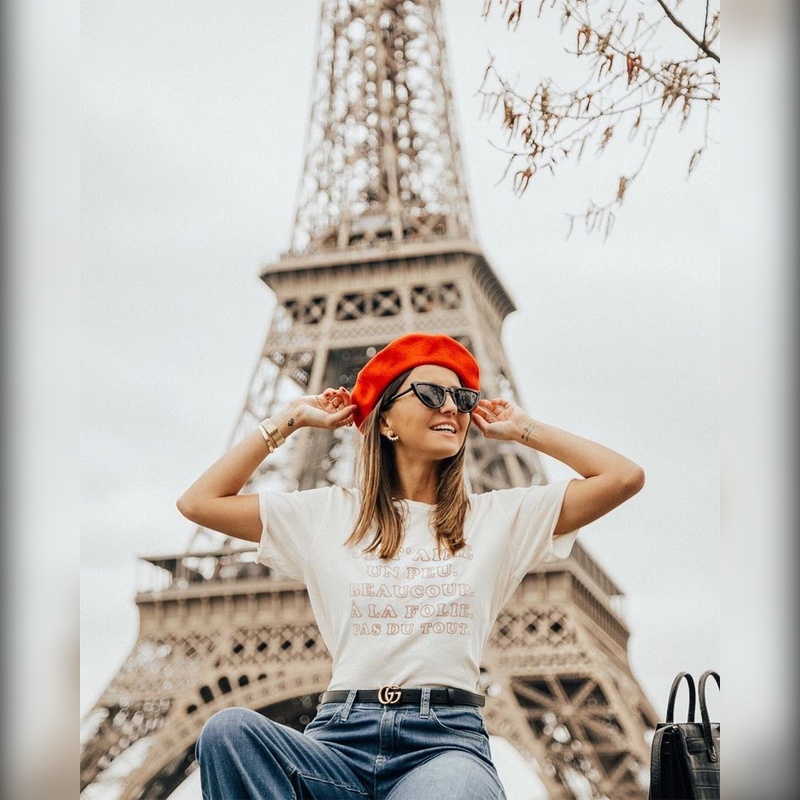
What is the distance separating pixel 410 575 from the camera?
2771 mm

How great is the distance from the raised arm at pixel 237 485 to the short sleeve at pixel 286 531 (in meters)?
0.03

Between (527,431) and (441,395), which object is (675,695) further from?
(441,395)

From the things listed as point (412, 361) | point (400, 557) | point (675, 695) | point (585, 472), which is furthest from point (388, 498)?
point (675, 695)

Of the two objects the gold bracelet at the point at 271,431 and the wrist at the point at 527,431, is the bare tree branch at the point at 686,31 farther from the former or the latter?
the gold bracelet at the point at 271,431

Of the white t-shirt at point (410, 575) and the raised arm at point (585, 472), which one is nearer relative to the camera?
the white t-shirt at point (410, 575)

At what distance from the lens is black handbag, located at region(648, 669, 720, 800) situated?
8.59ft

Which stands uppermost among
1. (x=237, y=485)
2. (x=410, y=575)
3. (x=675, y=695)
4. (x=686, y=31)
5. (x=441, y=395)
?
(x=686, y=31)

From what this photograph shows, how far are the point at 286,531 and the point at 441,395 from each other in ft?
1.50

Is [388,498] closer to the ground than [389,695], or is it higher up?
higher up

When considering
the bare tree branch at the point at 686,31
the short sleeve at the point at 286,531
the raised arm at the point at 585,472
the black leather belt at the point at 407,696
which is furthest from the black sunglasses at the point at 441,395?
the bare tree branch at the point at 686,31

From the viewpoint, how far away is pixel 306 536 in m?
2.90

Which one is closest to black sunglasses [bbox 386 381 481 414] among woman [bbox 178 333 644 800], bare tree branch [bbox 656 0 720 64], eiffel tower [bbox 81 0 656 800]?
woman [bbox 178 333 644 800]

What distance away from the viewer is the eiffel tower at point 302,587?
46.2 ft
